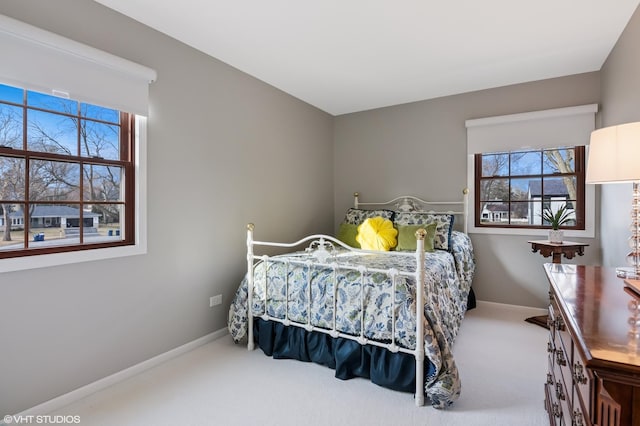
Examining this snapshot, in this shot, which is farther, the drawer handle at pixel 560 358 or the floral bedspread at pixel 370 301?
the floral bedspread at pixel 370 301

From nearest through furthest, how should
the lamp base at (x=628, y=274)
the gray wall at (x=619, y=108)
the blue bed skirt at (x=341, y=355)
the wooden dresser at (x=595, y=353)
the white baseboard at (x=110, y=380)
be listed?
the wooden dresser at (x=595, y=353), the lamp base at (x=628, y=274), the white baseboard at (x=110, y=380), the blue bed skirt at (x=341, y=355), the gray wall at (x=619, y=108)

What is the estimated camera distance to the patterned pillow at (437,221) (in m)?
3.32

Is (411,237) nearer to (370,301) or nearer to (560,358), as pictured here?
(370,301)

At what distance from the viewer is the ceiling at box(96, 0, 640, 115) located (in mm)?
2146

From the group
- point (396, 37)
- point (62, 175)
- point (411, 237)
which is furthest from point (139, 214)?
point (411, 237)

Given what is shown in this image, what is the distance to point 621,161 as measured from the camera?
1.35m

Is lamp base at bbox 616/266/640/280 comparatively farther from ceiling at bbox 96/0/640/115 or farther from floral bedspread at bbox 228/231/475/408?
ceiling at bbox 96/0/640/115

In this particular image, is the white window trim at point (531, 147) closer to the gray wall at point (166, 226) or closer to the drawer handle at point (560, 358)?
the gray wall at point (166, 226)

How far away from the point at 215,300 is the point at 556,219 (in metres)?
3.28

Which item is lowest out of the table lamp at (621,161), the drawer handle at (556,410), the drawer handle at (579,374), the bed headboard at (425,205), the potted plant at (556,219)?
the drawer handle at (556,410)

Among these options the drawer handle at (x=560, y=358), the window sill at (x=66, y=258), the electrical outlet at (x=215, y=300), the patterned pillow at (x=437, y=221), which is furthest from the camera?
the patterned pillow at (x=437, y=221)

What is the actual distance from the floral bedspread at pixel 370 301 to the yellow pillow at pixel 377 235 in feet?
1.32

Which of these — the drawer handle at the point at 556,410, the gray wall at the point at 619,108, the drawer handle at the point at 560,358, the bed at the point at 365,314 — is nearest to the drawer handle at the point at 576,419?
the drawer handle at the point at 560,358

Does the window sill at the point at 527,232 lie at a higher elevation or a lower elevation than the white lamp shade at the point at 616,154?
lower
